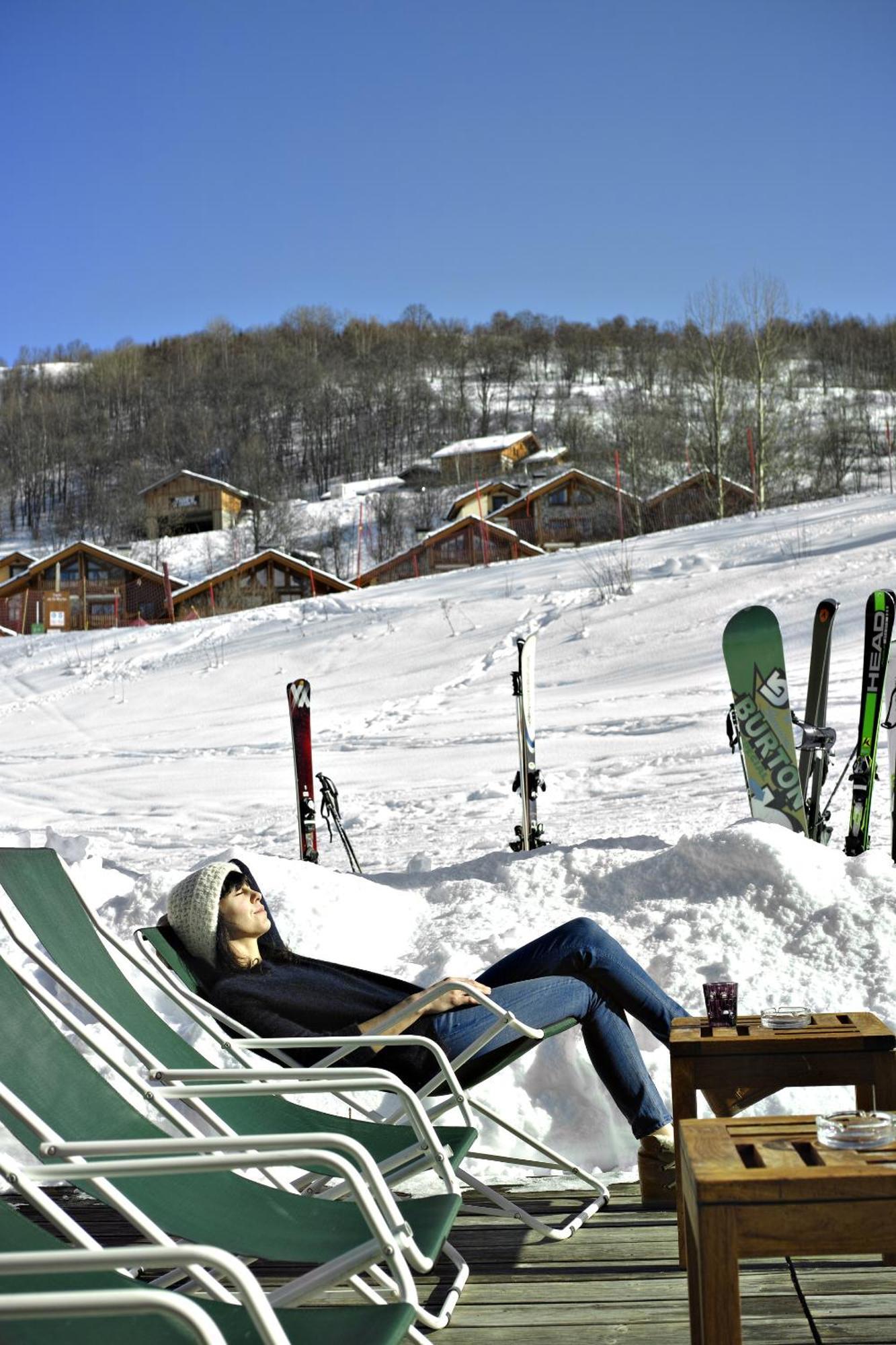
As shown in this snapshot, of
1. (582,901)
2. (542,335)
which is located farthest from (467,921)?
(542,335)

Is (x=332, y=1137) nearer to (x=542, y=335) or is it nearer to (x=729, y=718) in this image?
(x=729, y=718)

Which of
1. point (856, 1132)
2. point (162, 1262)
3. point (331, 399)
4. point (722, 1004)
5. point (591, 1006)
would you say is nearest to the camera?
point (162, 1262)

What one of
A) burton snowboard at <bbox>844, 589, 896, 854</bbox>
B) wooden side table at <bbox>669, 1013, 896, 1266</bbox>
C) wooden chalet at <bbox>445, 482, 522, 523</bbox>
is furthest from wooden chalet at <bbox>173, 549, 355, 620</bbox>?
wooden side table at <bbox>669, 1013, 896, 1266</bbox>

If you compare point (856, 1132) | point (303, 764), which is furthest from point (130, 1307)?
point (303, 764)

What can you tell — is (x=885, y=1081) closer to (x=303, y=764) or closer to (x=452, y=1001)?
(x=452, y=1001)

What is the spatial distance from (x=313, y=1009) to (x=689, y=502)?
34.9m

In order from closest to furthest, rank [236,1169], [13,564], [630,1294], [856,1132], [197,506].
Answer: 1. [236,1169]
2. [856,1132]
3. [630,1294]
4. [13,564]
5. [197,506]

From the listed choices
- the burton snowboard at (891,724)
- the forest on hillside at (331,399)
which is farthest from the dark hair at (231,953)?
the forest on hillside at (331,399)

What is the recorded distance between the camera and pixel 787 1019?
2.82 meters

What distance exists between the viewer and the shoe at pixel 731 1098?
283cm

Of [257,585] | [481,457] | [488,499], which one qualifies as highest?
[481,457]

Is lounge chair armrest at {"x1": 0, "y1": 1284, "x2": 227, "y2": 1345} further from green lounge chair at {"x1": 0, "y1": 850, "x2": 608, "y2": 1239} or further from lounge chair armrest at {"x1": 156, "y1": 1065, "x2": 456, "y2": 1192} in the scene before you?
green lounge chair at {"x1": 0, "y1": 850, "x2": 608, "y2": 1239}

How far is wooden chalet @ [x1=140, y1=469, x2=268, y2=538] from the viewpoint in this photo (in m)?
63.6

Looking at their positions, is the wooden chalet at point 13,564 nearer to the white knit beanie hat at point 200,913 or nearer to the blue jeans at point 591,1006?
the white knit beanie hat at point 200,913
